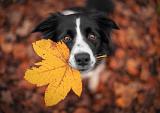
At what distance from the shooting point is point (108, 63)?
3465 millimetres

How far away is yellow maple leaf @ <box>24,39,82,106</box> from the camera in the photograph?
1.49m

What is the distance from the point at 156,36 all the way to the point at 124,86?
63 centimetres

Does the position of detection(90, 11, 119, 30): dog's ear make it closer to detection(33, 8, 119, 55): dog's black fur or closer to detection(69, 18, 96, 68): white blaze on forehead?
detection(33, 8, 119, 55): dog's black fur

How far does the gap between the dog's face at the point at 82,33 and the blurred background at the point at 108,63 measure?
1.63ft

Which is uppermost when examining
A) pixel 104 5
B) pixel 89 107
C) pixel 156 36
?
pixel 104 5

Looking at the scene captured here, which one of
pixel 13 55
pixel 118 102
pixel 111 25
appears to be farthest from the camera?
pixel 13 55

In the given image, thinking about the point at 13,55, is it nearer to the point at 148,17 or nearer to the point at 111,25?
the point at 111,25

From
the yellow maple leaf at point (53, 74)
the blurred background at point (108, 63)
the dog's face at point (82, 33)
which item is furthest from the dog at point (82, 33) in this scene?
the yellow maple leaf at point (53, 74)

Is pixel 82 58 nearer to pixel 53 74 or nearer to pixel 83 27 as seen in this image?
pixel 83 27

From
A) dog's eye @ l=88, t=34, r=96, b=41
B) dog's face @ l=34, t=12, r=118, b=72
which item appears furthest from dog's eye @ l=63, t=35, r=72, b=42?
dog's eye @ l=88, t=34, r=96, b=41

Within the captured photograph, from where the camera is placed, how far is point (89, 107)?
3.26 meters

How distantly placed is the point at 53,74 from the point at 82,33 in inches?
40.6

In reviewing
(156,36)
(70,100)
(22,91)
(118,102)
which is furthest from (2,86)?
(156,36)

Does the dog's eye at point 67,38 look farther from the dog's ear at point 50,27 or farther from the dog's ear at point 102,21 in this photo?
the dog's ear at point 102,21
